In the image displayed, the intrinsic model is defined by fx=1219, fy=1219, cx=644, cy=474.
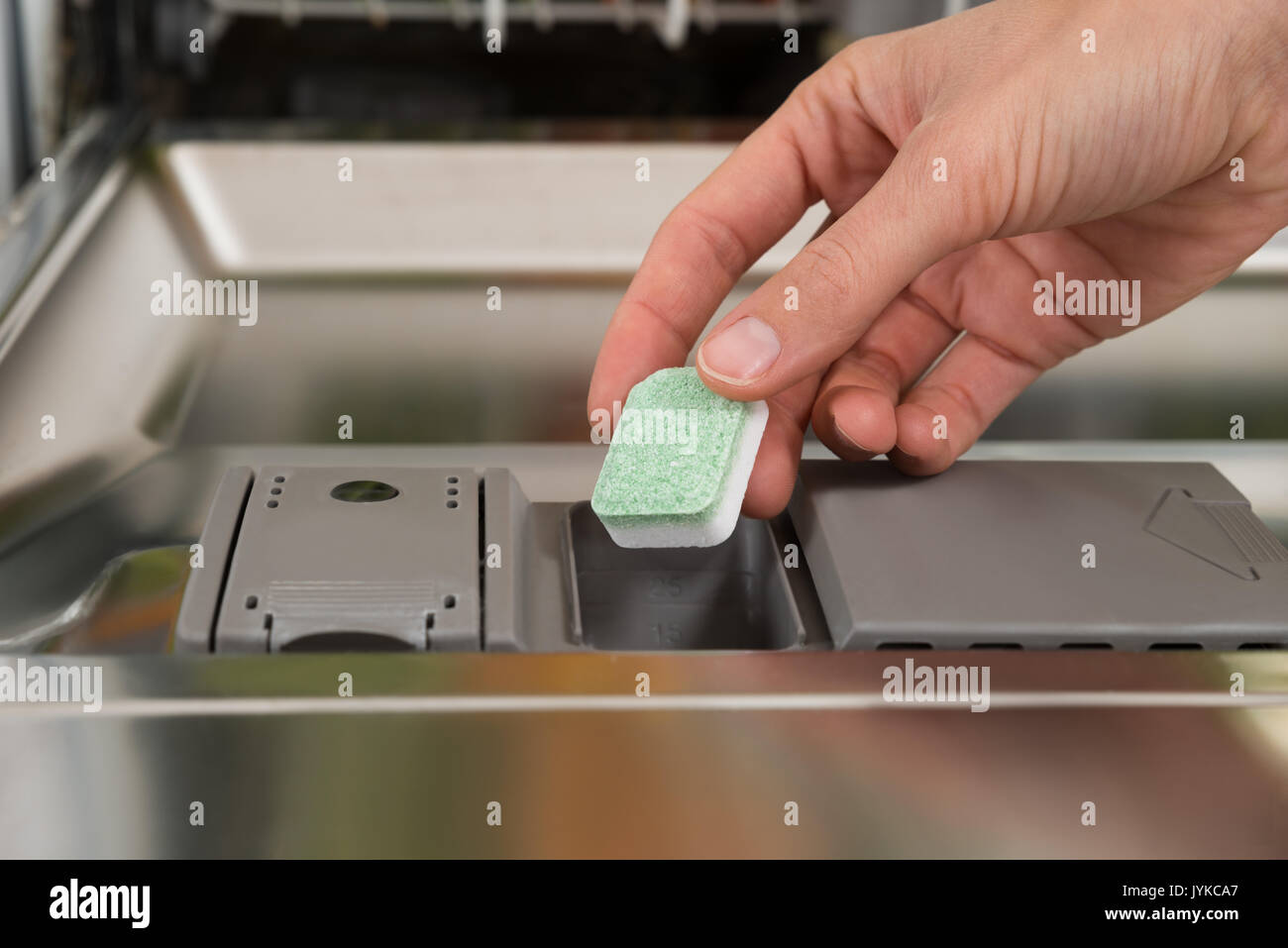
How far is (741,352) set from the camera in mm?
543

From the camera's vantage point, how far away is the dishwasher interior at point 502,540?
0.46m

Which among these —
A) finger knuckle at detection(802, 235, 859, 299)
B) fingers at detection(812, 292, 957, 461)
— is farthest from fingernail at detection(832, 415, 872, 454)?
finger knuckle at detection(802, 235, 859, 299)

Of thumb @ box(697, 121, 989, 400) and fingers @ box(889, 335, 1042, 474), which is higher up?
thumb @ box(697, 121, 989, 400)

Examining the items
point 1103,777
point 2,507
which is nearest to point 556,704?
point 1103,777

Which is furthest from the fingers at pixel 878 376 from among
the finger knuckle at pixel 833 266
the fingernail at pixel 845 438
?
the finger knuckle at pixel 833 266

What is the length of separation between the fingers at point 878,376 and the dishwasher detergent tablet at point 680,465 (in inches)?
2.8

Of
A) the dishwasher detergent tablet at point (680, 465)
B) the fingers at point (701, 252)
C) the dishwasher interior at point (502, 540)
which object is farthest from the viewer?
the fingers at point (701, 252)

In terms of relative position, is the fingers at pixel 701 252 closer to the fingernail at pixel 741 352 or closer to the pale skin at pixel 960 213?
the pale skin at pixel 960 213

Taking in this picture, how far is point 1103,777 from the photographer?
0.47 m

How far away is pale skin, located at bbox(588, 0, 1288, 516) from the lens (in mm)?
568

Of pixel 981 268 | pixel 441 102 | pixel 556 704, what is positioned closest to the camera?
pixel 556 704

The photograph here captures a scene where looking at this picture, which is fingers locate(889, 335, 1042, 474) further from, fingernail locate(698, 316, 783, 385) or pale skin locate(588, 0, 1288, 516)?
fingernail locate(698, 316, 783, 385)
